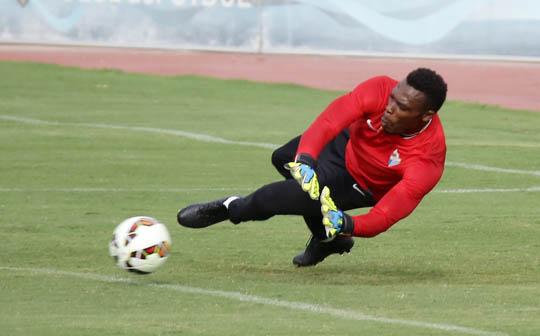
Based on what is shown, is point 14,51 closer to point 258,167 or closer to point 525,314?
point 258,167

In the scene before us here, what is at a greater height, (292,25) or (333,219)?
(333,219)

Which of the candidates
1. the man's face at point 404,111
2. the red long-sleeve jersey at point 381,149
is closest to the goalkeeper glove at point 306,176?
the red long-sleeve jersey at point 381,149

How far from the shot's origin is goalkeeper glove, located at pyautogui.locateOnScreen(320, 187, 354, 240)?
8352 millimetres

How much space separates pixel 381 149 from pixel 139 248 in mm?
1611

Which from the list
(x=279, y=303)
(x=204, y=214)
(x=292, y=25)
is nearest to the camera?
(x=279, y=303)

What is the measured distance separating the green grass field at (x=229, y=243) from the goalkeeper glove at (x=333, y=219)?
39 centimetres

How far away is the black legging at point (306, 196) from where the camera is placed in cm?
891

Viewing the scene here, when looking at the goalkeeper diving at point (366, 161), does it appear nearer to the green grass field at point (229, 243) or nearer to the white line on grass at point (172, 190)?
the green grass field at point (229, 243)

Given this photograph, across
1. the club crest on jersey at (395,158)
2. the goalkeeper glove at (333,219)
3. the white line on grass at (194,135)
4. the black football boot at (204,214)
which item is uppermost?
the club crest on jersey at (395,158)

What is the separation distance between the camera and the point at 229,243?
10.5m

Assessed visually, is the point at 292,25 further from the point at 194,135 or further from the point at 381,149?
the point at 381,149

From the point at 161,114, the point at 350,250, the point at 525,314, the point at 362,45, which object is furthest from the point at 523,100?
the point at 525,314

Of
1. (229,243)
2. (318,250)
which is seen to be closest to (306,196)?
(318,250)

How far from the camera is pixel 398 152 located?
28.7 feet
